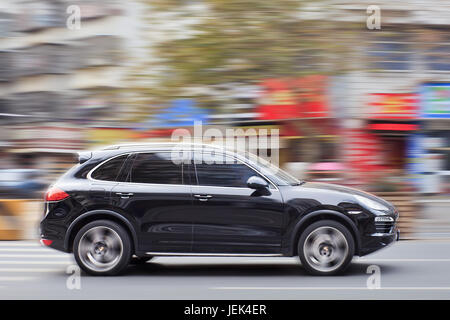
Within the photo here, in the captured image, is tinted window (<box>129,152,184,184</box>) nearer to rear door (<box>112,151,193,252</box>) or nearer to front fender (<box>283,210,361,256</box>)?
rear door (<box>112,151,193,252</box>)

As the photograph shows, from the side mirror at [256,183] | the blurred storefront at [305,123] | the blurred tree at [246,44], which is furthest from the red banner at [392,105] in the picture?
the side mirror at [256,183]

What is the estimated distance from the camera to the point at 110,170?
841 centimetres

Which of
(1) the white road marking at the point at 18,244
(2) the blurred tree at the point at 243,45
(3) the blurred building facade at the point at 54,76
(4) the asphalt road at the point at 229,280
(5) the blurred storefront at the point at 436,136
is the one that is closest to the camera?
(4) the asphalt road at the point at 229,280

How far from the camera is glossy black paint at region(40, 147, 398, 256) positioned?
798 centimetres

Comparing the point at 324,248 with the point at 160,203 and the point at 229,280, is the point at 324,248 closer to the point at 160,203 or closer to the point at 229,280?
the point at 229,280

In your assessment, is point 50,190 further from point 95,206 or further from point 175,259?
point 175,259

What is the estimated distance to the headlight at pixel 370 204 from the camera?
26.4 feet

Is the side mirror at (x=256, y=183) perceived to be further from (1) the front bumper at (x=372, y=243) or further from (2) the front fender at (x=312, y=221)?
(1) the front bumper at (x=372, y=243)

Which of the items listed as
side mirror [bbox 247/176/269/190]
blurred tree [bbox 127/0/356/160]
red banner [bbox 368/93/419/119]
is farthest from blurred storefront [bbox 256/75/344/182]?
side mirror [bbox 247/176/269/190]

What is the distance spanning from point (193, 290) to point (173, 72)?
9837 millimetres

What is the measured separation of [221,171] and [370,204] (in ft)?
5.86

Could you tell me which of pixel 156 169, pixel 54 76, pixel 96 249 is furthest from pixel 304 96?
pixel 54 76

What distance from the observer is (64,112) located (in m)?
25.7

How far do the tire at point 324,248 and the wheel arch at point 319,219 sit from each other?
1.9 inches
